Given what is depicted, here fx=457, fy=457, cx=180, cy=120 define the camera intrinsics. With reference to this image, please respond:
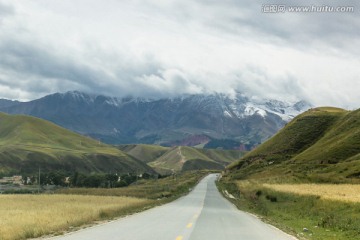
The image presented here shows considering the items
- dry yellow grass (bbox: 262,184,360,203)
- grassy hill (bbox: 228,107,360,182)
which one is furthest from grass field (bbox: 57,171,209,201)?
grassy hill (bbox: 228,107,360,182)

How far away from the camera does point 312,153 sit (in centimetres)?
12262

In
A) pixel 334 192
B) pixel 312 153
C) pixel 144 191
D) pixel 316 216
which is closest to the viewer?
pixel 316 216

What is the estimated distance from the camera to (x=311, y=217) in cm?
3550

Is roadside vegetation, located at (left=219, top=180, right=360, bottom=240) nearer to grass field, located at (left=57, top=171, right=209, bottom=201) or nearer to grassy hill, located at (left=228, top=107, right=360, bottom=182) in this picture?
grass field, located at (left=57, top=171, right=209, bottom=201)

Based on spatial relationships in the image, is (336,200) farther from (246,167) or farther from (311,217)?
(246,167)

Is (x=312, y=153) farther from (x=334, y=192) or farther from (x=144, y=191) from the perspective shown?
(x=334, y=192)

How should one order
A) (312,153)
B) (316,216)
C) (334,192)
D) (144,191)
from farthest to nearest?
1. (312,153)
2. (144,191)
3. (334,192)
4. (316,216)

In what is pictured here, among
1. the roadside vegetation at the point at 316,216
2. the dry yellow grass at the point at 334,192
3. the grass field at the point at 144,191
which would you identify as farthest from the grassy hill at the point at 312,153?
the roadside vegetation at the point at 316,216

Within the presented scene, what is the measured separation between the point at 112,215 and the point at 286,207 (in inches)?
792

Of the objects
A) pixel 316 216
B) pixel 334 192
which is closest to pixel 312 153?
pixel 334 192

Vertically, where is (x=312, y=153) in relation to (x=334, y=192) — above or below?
above

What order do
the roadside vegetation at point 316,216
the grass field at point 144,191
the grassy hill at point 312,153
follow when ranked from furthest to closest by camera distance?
the grassy hill at point 312,153
the grass field at point 144,191
the roadside vegetation at point 316,216

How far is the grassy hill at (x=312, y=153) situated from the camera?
9062 centimetres

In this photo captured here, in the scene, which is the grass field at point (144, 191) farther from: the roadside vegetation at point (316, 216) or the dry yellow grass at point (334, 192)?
the roadside vegetation at point (316, 216)
